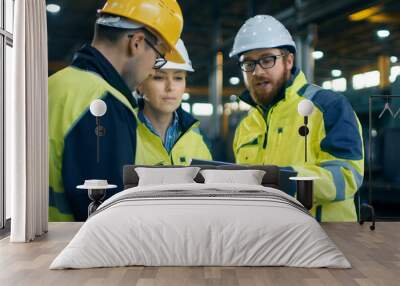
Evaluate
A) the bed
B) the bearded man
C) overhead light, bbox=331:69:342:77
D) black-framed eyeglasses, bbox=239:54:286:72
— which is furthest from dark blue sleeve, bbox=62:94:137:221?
overhead light, bbox=331:69:342:77

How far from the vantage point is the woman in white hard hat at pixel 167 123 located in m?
6.08

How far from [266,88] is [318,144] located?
924 mm

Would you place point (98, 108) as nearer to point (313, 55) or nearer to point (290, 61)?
point (290, 61)

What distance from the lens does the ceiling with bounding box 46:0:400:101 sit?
6.05m

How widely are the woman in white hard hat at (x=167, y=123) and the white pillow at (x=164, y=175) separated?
14.5 inches

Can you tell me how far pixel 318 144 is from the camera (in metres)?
6.01

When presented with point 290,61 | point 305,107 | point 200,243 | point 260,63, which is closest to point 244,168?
point 305,107

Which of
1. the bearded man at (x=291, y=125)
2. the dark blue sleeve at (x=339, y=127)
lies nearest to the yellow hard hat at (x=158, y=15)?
the bearded man at (x=291, y=125)

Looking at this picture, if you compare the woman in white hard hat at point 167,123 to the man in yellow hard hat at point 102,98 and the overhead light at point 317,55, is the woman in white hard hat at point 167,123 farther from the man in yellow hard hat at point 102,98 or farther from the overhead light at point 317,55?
the overhead light at point 317,55

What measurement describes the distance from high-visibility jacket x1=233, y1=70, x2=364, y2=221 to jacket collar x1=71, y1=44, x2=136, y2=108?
A: 1585 millimetres

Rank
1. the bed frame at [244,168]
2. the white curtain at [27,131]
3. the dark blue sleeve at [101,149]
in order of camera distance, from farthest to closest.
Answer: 1. the dark blue sleeve at [101,149]
2. the bed frame at [244,168]
3. the white curtain at [27,131]

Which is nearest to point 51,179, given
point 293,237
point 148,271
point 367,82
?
point 148,271

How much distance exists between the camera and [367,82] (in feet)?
20.1

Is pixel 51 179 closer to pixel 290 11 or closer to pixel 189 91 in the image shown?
pixel 189 91
